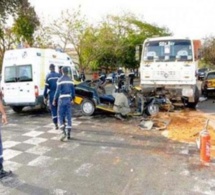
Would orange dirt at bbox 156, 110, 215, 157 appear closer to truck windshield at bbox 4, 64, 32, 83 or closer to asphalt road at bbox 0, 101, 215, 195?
asphalt road at bbox 0, 101, 215, 195

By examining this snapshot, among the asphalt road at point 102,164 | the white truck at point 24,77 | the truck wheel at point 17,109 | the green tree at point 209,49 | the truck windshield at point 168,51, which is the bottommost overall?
the asphalt road at point 102,164

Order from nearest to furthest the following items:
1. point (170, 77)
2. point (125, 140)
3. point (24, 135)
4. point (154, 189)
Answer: point (154, 189) → point (125, 140) → point (24, 135) → point (170, 77)

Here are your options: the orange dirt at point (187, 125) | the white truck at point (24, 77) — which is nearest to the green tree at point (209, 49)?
the orange dirt at point (187, 125)

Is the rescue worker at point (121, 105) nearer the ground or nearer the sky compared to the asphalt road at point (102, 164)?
nearer the sky

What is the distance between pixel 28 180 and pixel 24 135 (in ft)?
11.5

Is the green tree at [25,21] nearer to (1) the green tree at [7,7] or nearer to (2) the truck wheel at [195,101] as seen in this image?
(1) the green tree at [7,7]

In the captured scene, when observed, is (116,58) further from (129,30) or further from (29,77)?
(29,77)

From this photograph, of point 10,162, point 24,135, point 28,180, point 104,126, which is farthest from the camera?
point 104,126

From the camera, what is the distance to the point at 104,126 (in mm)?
9625

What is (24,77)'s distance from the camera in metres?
12.0

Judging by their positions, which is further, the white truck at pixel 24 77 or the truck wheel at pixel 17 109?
the truck wheel at pixel 17 109

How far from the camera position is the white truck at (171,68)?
12602 millimetres

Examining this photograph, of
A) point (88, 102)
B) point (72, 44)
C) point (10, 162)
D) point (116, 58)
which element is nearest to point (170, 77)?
point (88, 102)

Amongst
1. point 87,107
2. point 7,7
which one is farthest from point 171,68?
point 7,7
